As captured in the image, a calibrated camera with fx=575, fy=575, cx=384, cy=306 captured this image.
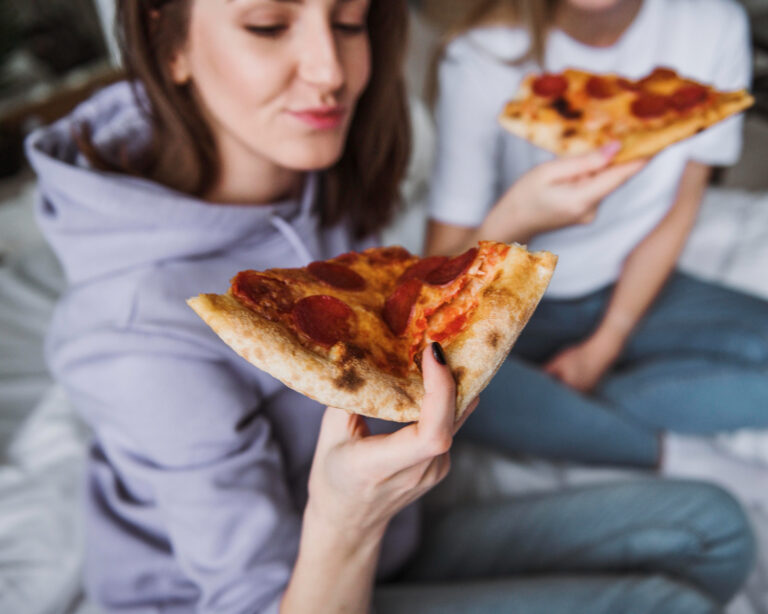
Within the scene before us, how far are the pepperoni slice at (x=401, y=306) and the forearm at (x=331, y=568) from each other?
1.01 feet

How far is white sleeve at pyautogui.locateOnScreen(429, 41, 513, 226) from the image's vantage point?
67.4 inches

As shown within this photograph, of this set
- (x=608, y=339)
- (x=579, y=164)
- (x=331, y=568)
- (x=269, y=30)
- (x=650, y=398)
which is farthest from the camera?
(x=608, y=339)

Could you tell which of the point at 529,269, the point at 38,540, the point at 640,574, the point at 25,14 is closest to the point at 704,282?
the point at 640,574

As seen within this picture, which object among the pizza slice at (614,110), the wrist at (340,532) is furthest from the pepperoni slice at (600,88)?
the wrist at (340,532)

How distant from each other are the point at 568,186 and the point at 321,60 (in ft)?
1.91

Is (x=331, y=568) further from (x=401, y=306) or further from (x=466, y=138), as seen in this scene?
(x=466, y=138)

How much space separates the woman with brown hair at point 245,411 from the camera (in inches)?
38.4

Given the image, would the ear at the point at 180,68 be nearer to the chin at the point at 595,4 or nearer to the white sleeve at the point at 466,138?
the white sleeve at the point at 466,138

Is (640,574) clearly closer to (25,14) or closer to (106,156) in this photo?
(106,156)

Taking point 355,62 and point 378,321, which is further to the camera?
point 355,62

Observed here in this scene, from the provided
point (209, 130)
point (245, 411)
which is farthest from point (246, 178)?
point (245, 411)

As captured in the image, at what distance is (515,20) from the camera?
1729mm

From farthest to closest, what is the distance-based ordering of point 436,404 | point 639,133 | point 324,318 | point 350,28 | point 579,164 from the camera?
point 639,133
point 579,164
point 350,28
point 324,318
point 436,404

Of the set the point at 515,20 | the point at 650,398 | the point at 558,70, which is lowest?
the point at 650,398
